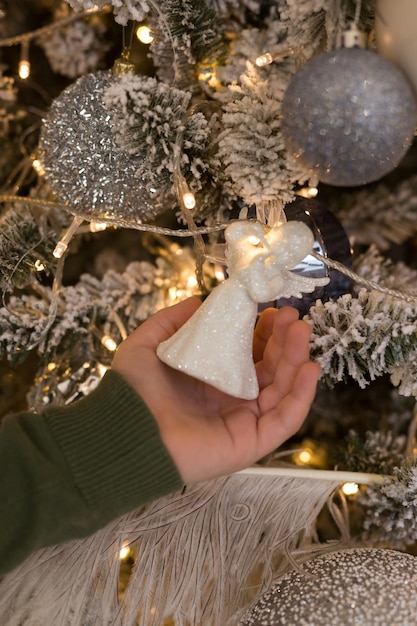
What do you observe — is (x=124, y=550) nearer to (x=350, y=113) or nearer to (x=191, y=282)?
(x=191, y=282)

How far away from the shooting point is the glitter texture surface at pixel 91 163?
71 cm

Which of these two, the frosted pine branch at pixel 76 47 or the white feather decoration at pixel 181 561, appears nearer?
the white feather decoration at pixel 181 561

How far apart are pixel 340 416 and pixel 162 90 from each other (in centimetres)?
62

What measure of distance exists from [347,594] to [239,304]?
0.32 m

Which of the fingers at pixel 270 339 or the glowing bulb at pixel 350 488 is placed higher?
the fingers at pixel 270 339

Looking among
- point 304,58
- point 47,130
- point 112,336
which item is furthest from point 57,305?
point 304,58

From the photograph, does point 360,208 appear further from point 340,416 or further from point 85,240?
point 85,240

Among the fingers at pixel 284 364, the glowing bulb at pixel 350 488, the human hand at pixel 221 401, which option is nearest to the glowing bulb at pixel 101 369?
the human hand at pixel 221 401

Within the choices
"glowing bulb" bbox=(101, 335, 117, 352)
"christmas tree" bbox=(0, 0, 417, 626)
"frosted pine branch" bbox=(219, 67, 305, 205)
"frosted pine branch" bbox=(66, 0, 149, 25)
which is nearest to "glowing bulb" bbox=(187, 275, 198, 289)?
"christmas tree" bbox=(0, 0, 417, 626)

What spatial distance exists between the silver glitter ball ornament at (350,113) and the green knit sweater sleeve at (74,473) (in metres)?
0.32

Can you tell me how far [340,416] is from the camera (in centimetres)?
101

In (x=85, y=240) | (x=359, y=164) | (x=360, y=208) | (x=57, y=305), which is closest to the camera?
(x=359, y=164)

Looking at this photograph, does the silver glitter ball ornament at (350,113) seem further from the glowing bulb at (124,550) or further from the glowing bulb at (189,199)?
the glowing bulb at (124,550)

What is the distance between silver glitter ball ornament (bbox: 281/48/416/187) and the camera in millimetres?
514
